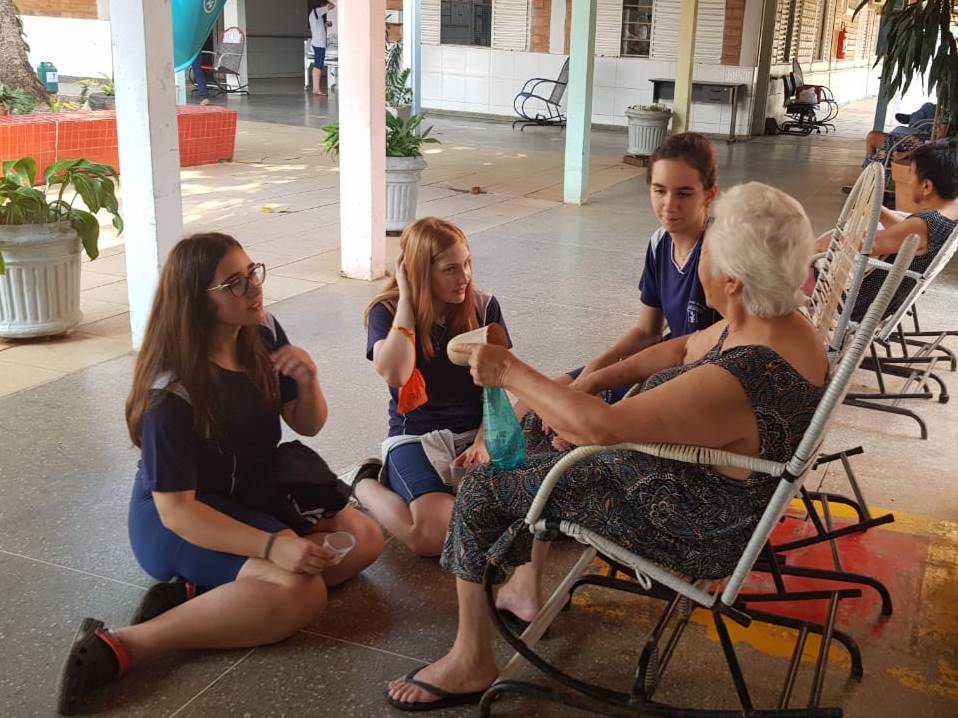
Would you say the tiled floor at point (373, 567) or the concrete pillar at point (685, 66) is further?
the concrete pillar at point (685, 66)

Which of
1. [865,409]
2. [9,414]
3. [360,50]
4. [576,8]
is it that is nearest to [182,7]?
[576,8]

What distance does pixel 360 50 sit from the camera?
628 cm

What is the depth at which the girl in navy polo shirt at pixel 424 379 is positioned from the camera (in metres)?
2.89

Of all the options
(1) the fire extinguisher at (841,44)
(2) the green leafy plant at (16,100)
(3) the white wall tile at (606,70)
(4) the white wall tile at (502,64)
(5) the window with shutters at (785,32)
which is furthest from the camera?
(1) the fire extinguisher at (841,44)

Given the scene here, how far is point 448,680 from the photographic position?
2.35 m

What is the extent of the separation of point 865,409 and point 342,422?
7.60 ft

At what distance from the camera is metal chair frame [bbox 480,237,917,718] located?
191cm

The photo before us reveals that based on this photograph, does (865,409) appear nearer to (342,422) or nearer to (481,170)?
(342,422)

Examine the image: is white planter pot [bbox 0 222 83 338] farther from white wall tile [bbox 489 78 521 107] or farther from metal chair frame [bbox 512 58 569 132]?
white wall tile [bbox 489 78 521 107]

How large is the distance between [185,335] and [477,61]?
17.0 m

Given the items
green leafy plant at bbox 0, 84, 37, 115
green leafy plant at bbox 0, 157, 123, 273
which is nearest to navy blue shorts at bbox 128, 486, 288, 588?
green leafy plant at bbox 0, 157, 123, 273

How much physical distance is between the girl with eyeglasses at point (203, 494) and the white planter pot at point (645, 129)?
1110cm

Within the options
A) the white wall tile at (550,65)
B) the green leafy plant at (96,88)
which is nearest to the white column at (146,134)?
the green leafy plant at (96,88)

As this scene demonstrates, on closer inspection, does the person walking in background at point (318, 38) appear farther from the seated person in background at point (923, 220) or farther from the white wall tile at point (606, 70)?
the seated person in background at point (923, 220)
